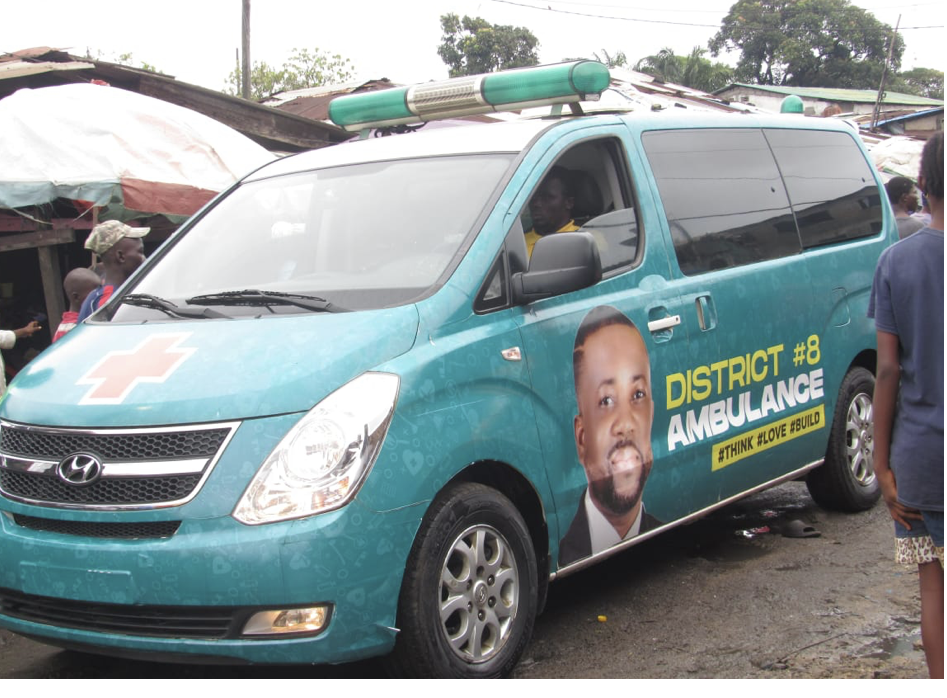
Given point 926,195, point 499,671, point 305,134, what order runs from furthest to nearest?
point 305,134 → point 499,671 → point 926,195

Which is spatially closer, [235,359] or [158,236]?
[235,359]

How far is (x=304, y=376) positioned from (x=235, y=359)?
10.6 inches

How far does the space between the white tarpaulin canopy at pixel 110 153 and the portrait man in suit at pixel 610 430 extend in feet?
18.2

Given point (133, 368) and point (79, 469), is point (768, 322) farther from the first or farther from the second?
point (79, 469)

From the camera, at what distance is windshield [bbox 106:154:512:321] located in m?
3.77

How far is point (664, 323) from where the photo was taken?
4340mm

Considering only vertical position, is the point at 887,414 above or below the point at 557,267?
below

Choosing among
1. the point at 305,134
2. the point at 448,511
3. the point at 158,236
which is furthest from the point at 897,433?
the point at 305,134

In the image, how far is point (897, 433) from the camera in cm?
299

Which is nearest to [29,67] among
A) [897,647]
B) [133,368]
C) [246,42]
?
[133,368]

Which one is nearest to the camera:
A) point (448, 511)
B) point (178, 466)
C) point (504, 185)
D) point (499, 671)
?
point (178, 466)

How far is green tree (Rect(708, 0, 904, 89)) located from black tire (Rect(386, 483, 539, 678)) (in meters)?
43.6

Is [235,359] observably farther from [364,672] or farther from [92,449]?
[364,672]

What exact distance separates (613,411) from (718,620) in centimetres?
99
